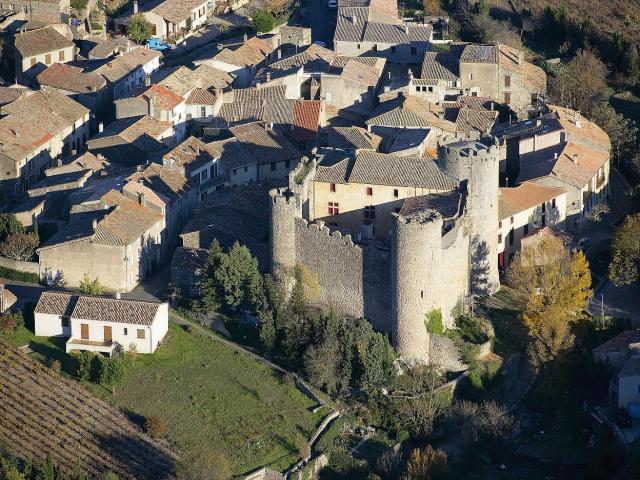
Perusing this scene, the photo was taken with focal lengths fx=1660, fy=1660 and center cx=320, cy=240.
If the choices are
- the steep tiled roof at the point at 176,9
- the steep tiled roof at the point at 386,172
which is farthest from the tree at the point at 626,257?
the steep tiled roof at the point at 176,9

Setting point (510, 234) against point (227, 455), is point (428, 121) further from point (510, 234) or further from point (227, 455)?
point (227, 455)

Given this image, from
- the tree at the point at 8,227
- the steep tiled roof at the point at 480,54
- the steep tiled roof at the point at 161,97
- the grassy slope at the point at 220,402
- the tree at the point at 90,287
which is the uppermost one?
the steep tiled roof at the point at 480,54

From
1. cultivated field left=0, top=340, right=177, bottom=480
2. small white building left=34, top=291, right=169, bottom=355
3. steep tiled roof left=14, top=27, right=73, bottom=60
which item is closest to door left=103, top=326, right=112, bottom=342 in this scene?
small white building left=34, top=291, right=169, bottom=355

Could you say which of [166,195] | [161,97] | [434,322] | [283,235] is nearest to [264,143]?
[166,195]

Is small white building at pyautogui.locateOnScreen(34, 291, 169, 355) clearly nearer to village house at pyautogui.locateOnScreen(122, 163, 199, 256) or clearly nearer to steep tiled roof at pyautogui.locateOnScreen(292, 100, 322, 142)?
→ village house at pyautogui.locateOnScreen(122, 163, 199, 256)

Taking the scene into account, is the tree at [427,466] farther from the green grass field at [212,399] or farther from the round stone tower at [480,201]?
the round stone tower at [480,201]

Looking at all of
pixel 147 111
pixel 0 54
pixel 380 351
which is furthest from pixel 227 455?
pixel 0 54

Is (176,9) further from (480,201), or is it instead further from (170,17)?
(480,201)
